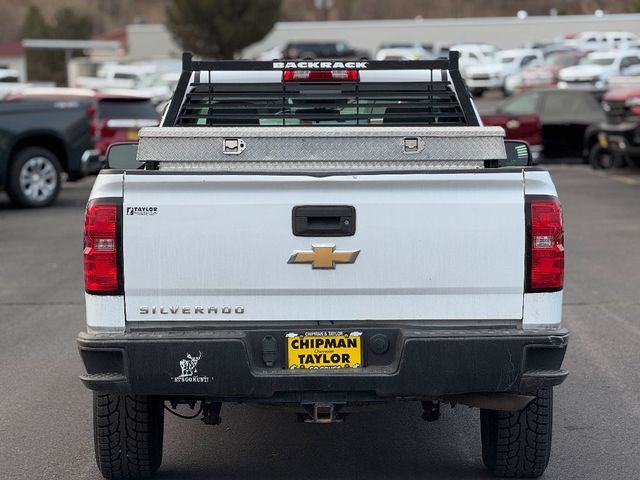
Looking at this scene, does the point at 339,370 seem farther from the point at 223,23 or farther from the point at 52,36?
the point at 52,36

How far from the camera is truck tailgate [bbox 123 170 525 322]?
16.5 ft

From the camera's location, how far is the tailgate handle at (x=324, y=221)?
503 centimetres

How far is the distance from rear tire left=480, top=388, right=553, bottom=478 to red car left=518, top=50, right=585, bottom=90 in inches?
1588

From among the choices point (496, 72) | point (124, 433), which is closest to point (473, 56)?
point (496, 72)

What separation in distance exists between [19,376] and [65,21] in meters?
82.4

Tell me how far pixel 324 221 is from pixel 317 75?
7.62ft

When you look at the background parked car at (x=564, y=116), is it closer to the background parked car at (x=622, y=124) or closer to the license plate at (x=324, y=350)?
the background parked car at (x=622, y=124)

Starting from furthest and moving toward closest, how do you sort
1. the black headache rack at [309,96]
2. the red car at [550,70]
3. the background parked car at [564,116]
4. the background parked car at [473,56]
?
the background parked car at [473,56], the red car at [550,70], the background parked car at [564,116], the black headache rack at [309,96]

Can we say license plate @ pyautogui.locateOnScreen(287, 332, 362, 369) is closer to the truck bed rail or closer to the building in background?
the truck bed rail

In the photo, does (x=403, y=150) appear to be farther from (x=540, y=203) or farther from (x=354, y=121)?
(x=354, y=121)

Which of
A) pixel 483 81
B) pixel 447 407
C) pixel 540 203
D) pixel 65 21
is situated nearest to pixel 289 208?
pixel 540 203

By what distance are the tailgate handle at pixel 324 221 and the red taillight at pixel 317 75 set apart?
7.56ft

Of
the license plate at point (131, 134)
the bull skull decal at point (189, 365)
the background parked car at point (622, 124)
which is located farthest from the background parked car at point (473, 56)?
the bull skull decal at point (189, 365)

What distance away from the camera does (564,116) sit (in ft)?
80.7
